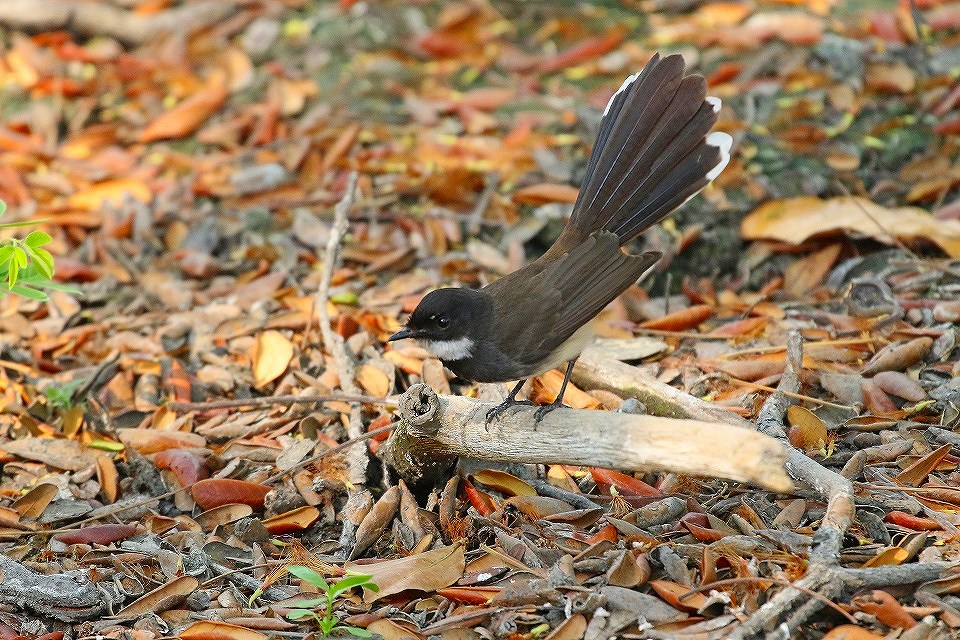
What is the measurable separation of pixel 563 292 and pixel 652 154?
0.79m

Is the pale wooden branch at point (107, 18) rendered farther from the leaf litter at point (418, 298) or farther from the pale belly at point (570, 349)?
the pale belly at point (570, 349)

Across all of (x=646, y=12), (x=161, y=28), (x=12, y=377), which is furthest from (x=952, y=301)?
(x=161, y=28)

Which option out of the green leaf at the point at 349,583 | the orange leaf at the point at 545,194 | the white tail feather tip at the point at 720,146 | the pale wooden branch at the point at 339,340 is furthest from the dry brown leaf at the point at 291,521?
the orange leaf at the point at 545,194

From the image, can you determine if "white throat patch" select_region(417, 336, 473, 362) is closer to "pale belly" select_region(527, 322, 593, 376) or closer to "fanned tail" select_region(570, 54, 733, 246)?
"pale belly" select_region(527, 322, 593, 376)

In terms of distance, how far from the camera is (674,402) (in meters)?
4.71

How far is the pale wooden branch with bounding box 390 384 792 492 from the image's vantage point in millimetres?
3430

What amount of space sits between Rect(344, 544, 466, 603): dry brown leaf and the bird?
2.76 feet

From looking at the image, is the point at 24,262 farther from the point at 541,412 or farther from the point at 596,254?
the point at 596,254

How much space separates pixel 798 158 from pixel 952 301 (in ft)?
5.76

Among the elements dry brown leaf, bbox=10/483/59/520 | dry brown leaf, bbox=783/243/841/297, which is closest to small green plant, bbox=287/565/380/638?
dry brown leaf, bbox=10/483/59/520

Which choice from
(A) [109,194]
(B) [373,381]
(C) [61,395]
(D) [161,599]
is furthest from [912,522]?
(A) [109,194]

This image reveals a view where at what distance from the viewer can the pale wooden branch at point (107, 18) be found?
9.04 m

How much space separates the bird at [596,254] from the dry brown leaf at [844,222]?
5.07 feet

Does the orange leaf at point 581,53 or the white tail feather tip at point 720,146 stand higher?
the white tail feather tip at point 720,146
